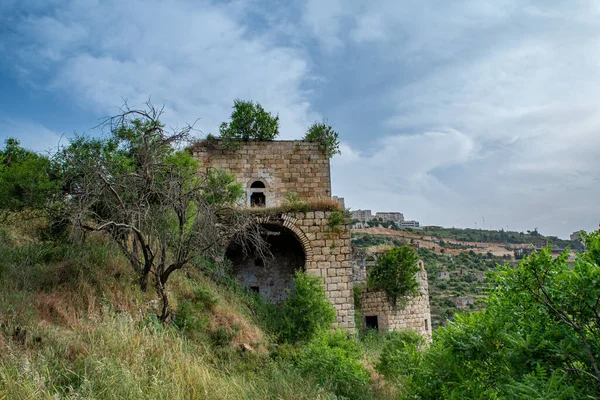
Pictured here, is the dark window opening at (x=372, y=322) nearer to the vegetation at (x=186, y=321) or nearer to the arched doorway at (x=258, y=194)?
the vegetation at (x=186, y=321)

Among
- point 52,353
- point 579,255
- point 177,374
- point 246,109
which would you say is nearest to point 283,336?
point 177,374

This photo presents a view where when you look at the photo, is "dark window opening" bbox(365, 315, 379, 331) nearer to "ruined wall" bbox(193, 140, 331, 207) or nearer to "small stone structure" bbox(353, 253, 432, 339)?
"small stone structure" bbox(353, 253, 432, 339)

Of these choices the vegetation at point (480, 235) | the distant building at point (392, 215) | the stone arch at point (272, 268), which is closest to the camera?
the stone arch at point (272, 268)

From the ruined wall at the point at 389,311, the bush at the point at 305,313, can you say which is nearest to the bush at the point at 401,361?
the bush at the point at 305,313

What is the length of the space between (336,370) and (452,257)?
42920mm

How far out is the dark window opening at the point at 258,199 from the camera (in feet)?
53.1

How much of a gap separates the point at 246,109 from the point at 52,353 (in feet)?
39.6

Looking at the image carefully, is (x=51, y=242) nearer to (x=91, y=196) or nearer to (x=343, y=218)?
(x=91, y=196)

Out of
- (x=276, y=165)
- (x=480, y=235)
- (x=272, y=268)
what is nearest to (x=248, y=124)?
(x=276, y=165)

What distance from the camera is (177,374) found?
579 centimetres

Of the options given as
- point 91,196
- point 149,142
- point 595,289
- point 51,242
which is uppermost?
point 149,142

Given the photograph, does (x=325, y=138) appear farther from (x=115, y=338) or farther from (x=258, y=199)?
(x=115, y=338)

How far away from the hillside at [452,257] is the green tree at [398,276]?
258cm

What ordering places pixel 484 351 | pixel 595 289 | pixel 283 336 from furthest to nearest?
pixel 283 336 < pixel 484 351 < pixel 595 289
